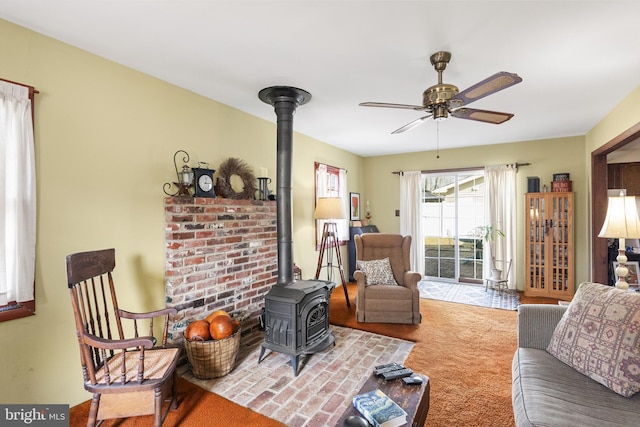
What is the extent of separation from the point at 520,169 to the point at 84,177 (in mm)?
5640

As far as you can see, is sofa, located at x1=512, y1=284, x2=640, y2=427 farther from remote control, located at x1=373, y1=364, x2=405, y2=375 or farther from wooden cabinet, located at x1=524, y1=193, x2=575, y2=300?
wooden cabinet, located at x1=524, y1=193, x2=575, y2=300

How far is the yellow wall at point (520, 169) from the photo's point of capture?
4.47 metres

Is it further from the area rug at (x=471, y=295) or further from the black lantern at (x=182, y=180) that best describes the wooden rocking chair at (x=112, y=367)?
the area rug at (x=471, y=295)

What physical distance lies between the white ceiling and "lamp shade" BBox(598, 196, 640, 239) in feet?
3.51

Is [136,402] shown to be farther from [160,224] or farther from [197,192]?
[197,192]

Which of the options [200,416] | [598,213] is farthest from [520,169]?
[200,416]

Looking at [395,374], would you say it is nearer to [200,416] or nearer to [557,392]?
[557,392]

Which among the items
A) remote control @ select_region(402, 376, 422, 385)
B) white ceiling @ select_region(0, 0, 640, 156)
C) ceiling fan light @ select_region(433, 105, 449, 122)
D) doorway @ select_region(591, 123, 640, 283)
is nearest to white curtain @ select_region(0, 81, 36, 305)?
white ceiling @ select_region(0, 0, 640, 156)

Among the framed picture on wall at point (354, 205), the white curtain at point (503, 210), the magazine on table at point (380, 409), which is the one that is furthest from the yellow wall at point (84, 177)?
the white curtain at point (503, 210)

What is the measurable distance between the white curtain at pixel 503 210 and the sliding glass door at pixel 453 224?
230mm

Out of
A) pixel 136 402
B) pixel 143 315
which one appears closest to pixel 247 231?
pixel 143 315

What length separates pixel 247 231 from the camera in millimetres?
3135

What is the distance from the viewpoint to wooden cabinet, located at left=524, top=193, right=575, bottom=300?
170 inches

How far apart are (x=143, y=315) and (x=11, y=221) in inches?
36.8
